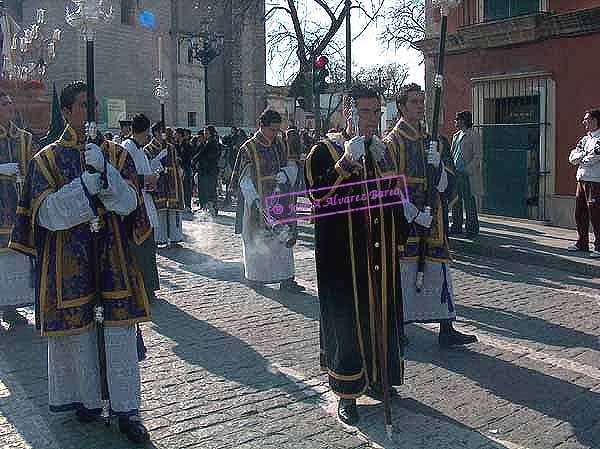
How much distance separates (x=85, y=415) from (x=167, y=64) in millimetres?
37419

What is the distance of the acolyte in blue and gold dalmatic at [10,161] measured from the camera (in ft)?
23.7

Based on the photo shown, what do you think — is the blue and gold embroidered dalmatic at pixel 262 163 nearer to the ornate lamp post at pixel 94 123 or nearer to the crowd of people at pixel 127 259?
the crowd of people at pixel 127 259

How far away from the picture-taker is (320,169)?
472 cm

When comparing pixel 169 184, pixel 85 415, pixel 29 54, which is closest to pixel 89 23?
pixel 85 415

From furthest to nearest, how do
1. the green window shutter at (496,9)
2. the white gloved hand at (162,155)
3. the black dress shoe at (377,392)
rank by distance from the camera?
the green window shutter at (496,9)
the white gloved hand at (162,155)
the black dress shoe at (377,392)

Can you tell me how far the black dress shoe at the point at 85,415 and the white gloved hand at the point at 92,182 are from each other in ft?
4.44

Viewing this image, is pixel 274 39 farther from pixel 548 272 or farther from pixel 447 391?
pixel 447 391

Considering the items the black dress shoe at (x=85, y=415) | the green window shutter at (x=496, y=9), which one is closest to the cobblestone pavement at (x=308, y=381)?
the black dress shoe at (x=85, y=415)

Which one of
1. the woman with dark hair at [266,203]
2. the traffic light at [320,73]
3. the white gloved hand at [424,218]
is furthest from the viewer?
the traffic light at [320,73]

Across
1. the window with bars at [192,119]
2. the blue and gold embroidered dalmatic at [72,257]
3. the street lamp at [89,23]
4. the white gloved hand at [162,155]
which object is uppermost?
the window with bars at [192,119]

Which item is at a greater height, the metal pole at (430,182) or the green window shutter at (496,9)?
the green window shutter at (496,9)

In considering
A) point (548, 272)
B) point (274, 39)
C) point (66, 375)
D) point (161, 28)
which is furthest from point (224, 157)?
point (161, 28)

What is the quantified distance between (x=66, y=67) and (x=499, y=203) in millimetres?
29431

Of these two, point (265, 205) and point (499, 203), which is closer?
point (265, 205)
